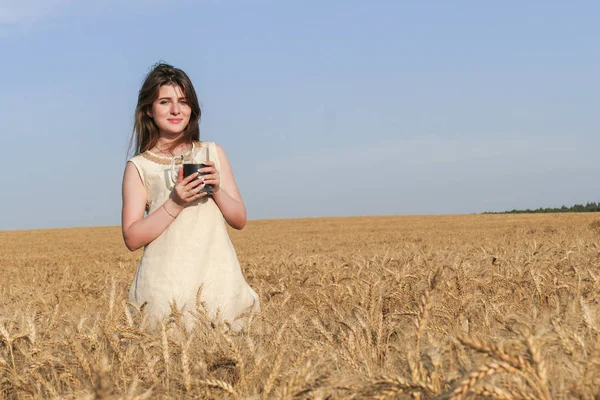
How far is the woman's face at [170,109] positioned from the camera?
11.2 feet

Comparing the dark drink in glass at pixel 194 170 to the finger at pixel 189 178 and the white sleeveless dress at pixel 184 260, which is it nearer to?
the finger at pixel 189 178

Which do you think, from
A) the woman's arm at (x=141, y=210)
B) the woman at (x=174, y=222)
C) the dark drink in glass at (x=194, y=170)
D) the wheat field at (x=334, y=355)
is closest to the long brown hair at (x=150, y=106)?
the woman at (x=174, y=222)

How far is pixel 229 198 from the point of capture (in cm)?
336

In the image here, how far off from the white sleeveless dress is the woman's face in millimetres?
187

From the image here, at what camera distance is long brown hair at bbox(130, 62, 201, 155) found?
135 inches

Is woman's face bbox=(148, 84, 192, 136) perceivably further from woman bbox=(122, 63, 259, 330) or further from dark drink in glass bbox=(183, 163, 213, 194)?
dark drink in glass bbox=(183, 163, 213, 194)

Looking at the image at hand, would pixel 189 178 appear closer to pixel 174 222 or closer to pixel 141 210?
pixel 174 222

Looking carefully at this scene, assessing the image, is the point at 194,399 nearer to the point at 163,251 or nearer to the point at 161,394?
the point at 161,394

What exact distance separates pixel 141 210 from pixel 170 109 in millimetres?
573

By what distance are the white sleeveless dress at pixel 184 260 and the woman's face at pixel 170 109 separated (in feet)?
0.61

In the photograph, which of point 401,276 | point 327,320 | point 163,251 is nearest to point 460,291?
point 401,276

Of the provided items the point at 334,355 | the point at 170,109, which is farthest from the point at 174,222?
the point at 334,355

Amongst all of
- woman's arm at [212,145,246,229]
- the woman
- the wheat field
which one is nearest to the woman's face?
the woman

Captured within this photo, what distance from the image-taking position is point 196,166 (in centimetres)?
302
